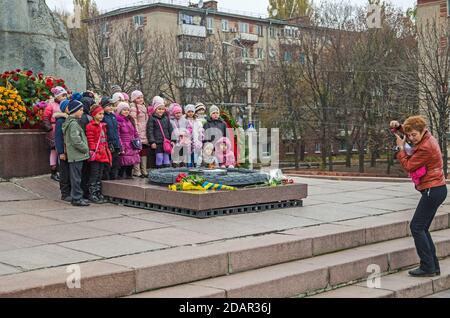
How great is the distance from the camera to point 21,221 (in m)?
8.66

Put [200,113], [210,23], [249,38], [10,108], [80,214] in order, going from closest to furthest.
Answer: [80,214] → [10,108] → [200,113] → [210,23] → [249,38]

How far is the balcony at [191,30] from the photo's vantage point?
55625mm

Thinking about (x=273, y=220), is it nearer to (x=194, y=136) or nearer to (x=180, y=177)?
(x=180, y=177)

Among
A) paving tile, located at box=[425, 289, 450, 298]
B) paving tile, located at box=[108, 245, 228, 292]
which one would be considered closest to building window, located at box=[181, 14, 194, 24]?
paving tile, located at box=[425, 289, 450, 298]

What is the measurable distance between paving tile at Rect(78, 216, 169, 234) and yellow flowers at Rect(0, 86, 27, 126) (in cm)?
358

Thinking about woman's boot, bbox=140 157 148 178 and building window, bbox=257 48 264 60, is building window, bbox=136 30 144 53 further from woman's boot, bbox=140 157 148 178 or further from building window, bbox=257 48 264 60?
woman's boot, bbox=140 157 148 178

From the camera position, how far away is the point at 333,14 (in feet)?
152

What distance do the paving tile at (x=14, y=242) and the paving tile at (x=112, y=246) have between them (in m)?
0.36

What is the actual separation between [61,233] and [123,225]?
0.95 m

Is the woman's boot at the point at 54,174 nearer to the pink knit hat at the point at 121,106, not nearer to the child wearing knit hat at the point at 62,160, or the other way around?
the child wearing knit hat at the point at 62,160

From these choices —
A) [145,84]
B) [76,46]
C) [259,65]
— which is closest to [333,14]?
[259,65]

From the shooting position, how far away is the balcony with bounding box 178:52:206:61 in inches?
1910

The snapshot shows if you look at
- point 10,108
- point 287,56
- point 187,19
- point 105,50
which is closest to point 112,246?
point 10,108
